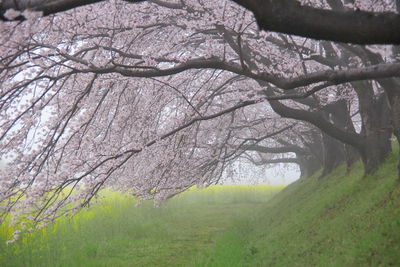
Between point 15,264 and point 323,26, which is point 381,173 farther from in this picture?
point 15,264

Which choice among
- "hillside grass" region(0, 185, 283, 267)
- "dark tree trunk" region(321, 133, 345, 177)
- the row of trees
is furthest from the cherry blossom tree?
"dark tree trunk" region(321, 133, 345, 177)

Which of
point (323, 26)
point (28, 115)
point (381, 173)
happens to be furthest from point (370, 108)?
point (28, 115)

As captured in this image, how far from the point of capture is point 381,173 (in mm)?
8727

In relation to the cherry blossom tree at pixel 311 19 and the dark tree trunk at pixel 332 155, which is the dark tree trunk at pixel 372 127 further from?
the cherry blossom tree at pixel 311 19

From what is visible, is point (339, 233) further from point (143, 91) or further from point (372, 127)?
point (143, 91)

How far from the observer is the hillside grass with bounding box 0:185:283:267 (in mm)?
8914

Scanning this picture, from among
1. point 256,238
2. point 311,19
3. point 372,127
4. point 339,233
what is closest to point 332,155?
point 372,127

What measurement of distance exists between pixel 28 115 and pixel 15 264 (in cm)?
331

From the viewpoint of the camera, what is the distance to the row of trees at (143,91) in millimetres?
5492

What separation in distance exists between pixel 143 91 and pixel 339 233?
606 cm

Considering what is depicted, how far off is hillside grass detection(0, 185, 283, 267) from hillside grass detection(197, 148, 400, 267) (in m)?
1.39

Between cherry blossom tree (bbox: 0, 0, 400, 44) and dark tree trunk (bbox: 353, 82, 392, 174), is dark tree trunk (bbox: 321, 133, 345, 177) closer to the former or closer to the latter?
dark tree trunk (bbox: 353, 82, 392, 174)

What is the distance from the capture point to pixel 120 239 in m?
11.5

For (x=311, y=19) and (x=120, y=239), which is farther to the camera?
(x=120, y=239)
